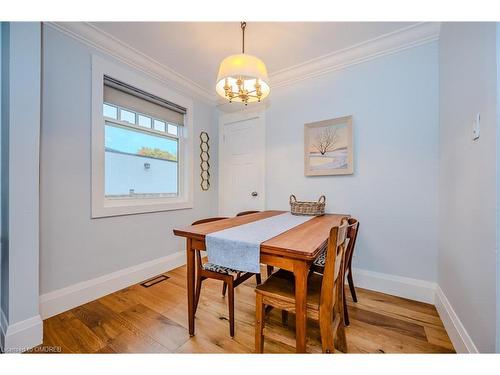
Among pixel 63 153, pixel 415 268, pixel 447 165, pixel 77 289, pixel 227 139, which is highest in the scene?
pixel 227 139

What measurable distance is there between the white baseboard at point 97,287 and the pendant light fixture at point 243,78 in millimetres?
2007

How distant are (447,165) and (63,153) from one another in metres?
3.06

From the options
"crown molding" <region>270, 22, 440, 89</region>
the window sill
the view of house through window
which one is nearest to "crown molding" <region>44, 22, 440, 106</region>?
"crown molding" <region>270, 22, 440, 89</region>

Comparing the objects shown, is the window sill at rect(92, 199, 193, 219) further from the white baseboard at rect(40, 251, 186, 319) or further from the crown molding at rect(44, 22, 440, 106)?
the crown molding at rect(44, 22, 440, 106)

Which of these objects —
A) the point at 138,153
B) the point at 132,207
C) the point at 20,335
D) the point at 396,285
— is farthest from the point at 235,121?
the point at 20,335

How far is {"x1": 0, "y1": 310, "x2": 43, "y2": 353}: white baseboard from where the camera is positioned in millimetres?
1247

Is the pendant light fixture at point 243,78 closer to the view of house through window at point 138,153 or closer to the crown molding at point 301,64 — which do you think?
the crown molding at point 301,64

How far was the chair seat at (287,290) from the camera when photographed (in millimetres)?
1084

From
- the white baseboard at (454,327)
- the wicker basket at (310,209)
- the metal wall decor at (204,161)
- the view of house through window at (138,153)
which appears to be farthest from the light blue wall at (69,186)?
the white baseboard at (454,327)

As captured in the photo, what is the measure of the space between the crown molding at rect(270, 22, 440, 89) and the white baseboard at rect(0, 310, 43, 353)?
121 inches

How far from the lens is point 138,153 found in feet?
7.67

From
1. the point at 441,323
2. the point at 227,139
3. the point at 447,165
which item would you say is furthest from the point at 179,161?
the point at 441,323
